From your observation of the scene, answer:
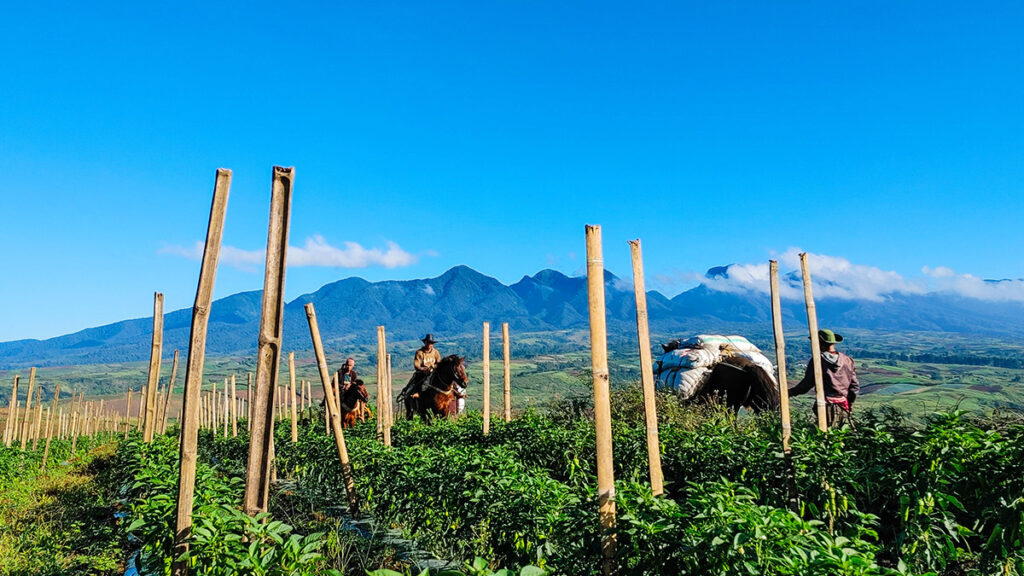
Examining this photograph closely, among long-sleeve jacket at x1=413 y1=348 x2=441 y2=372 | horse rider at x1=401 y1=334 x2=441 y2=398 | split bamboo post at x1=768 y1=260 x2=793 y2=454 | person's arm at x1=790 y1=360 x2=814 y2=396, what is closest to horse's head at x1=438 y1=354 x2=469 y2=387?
horse rider at x1=401 y1=334 x2=441 y2=398

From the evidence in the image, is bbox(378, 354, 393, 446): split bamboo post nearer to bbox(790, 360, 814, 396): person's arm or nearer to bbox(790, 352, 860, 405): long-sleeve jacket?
bbox(790, 360, 814, 396): person's arm

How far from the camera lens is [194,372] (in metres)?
3.65

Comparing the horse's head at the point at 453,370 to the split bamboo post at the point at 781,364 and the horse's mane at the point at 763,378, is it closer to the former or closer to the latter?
the horse's mane at the point at 763,378

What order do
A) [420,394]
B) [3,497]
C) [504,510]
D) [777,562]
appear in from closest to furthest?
[777,562]
[504,510]
[3,497]
[420,394]

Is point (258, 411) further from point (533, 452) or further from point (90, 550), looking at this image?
point (533, 452)

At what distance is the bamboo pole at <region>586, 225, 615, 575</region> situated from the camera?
3879 mm

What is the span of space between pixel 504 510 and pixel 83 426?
108 feet

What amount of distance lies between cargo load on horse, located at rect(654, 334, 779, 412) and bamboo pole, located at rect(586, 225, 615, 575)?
9035 mm

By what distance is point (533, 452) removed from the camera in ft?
28.3

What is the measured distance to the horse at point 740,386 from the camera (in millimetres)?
12758

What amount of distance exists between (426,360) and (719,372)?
779 centimetres

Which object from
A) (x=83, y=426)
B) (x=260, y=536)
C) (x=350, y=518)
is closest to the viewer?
(x=260, y=536)

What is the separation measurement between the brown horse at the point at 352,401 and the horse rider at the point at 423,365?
149cm

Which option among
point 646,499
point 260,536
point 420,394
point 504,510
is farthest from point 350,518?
point 420,394
